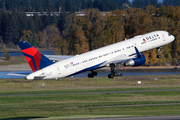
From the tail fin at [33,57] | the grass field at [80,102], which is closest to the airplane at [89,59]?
the tail fin at [33,57]

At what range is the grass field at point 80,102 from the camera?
63.5 meters

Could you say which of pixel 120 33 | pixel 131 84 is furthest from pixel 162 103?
pixel 120 33

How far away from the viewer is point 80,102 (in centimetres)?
8119

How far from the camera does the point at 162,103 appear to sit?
78062 mm

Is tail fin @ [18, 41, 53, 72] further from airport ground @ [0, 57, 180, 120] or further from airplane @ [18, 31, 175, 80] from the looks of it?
airport ground @ [0, 57, 180, 120]

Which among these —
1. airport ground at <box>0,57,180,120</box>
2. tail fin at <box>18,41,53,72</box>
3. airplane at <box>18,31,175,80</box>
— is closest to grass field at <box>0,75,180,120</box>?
airport ground at <box>0,57,180,120</box>

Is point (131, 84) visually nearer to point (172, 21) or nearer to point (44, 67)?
point (44, 67)

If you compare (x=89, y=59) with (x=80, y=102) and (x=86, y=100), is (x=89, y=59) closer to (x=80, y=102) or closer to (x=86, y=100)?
(x=80, y=102)

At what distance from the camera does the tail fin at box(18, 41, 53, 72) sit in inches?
2290

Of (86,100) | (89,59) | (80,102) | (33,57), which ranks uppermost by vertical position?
(33,57)

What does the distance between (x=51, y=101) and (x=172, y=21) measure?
11961 centimetres

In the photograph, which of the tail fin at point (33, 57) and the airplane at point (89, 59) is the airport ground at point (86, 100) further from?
the tail fin at point (33, 57)

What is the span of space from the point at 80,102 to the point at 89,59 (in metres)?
21.1

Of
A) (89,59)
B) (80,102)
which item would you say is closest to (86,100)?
(80,102)
